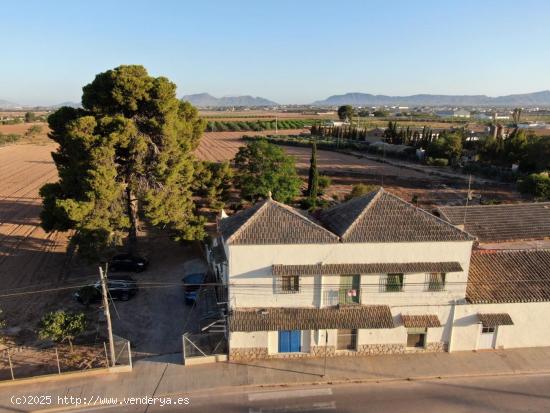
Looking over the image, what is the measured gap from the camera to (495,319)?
785 inches

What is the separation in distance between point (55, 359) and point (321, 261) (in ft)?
44.3

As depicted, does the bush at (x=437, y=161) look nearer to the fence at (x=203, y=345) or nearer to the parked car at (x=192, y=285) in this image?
the parked car at (x=192, y=285)

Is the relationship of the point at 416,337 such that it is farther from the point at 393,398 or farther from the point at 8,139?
the point at 8,139

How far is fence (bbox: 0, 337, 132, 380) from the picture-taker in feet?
63.3

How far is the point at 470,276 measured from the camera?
2130 cm

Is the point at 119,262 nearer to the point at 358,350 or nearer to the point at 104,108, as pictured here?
the point at 104,108

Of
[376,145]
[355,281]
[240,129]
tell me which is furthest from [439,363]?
[240,129]

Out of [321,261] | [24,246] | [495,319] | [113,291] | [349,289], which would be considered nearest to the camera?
[321,261]

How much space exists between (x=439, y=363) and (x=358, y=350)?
377 cm

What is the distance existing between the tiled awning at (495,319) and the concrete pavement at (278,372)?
1.83m

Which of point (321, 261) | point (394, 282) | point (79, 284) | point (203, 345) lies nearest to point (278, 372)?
point (203, 345)

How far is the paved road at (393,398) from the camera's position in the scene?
17.0 meters

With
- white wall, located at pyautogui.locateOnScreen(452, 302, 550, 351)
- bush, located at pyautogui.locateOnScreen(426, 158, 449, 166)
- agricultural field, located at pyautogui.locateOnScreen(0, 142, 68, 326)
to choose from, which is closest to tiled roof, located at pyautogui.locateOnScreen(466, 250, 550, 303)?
white wall, located at pyautogui.locateOnScreen(452, 302, 550, 351)

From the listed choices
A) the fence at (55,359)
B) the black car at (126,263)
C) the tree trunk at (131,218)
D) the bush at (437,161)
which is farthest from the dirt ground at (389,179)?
the fence at (55,359)
